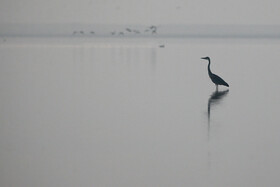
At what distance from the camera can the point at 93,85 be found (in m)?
12.7

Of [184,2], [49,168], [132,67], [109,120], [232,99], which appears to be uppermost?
[184,2]

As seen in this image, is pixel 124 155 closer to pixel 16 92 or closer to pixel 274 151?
pixel 274 151

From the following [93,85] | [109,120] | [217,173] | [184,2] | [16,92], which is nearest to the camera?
[217,173]

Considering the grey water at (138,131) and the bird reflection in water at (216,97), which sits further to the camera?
the bird reflection in water at (216,97)

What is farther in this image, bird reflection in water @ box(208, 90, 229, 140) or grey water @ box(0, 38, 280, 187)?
bird reflection in water @ box(208, 90, 229, 140)

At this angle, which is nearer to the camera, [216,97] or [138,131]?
[138,131]

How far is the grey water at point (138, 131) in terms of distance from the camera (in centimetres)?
592

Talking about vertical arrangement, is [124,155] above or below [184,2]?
below

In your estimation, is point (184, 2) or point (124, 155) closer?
point (124, 155)

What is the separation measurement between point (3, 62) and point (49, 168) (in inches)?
486

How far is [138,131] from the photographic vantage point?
7910mm

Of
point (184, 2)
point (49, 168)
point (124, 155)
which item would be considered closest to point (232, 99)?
point (124, 155)

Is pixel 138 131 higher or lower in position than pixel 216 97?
lower

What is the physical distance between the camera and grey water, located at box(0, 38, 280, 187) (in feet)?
19.4
